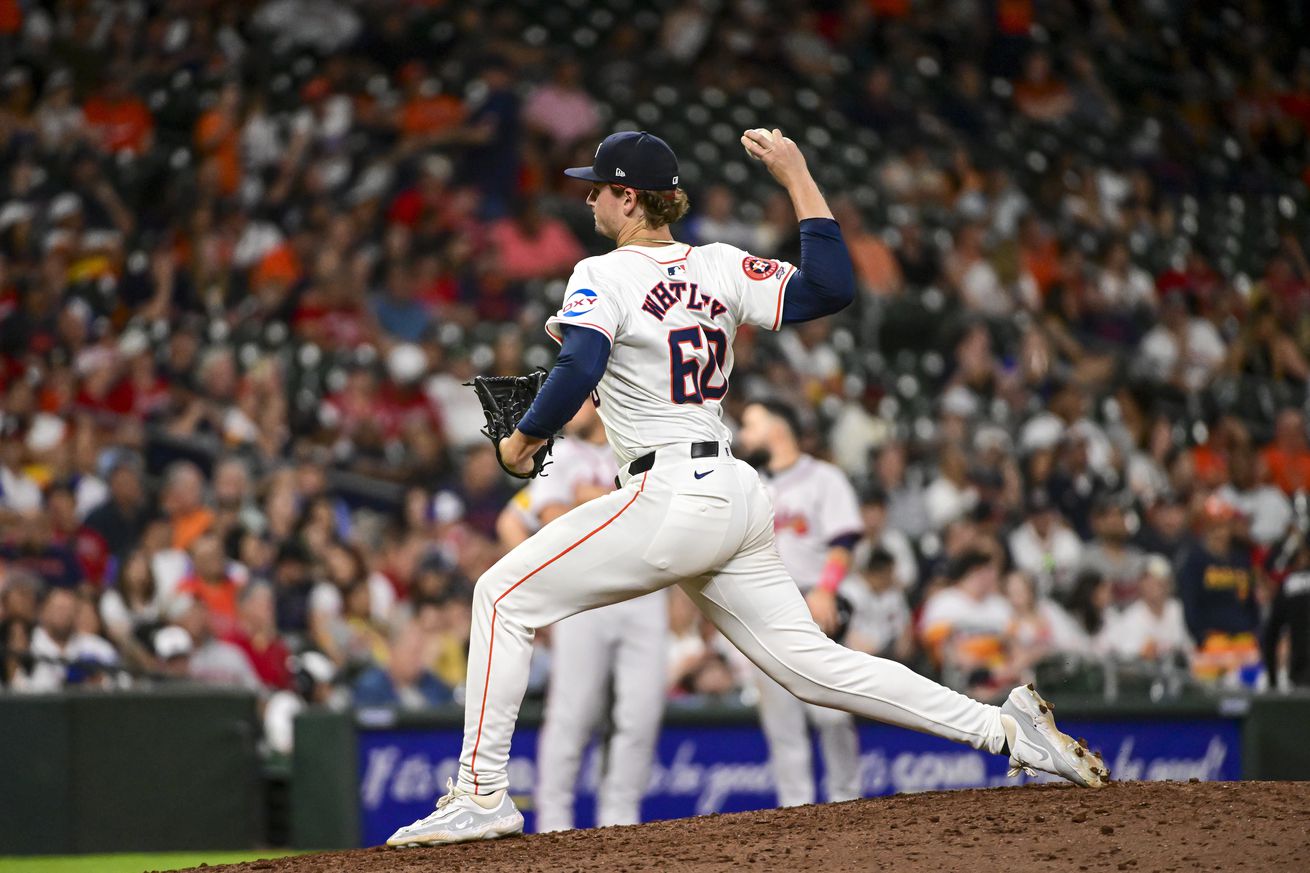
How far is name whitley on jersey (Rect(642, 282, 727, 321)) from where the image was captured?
3.81 meters

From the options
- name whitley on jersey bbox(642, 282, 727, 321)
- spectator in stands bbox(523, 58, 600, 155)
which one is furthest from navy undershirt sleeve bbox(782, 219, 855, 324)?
spectator in stands bbox(523, 58, 600, 155)

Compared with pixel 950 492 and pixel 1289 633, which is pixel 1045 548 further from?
pixel 1289 633

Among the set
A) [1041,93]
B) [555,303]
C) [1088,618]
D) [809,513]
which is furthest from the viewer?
[1041,93]

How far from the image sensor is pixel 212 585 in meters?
8.12

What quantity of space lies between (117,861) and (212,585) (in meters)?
1.83

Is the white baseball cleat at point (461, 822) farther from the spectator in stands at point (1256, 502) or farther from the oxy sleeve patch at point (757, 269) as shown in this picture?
the spectator in stands at point (1256, 502)

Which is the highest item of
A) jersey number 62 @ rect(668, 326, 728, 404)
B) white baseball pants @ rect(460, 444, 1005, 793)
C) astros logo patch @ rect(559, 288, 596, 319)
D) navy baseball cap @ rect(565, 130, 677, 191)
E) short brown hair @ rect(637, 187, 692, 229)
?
navy baseball cap @ rect(565, 130, 677, 191)

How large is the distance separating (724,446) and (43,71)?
28.3ft

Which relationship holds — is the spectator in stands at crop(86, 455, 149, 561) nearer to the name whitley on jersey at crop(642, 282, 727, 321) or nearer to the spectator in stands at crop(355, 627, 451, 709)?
the spectator in stands at crop(355, 627, 451, 709)

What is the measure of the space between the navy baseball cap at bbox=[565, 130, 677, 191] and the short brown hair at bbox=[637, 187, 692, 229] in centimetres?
3

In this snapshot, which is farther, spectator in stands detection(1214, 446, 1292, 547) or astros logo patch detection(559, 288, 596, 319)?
spectator in stands detection(1214, 446, 1292, 547)

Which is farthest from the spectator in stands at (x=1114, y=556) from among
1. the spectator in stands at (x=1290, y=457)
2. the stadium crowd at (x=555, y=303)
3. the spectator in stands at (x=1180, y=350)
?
the spectator in stands at (x=1180, y=350)

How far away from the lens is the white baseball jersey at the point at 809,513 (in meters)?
6.55

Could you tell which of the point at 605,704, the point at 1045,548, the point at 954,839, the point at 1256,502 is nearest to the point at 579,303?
the point at 954,839
